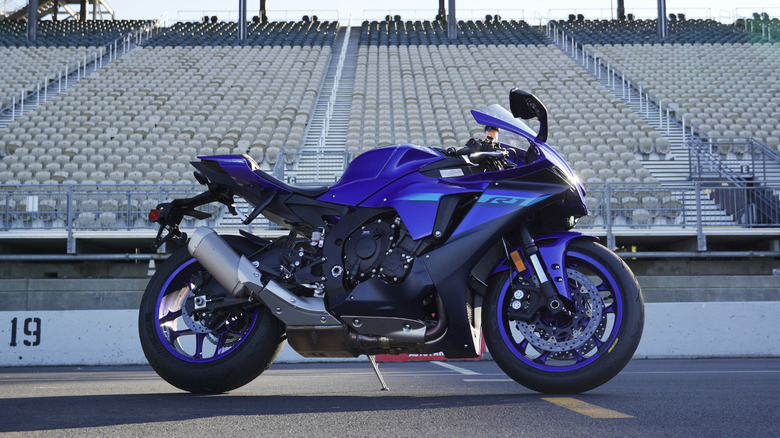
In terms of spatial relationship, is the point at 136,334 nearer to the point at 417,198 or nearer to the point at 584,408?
the point at 417,198

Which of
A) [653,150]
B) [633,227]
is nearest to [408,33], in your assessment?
[653,150]

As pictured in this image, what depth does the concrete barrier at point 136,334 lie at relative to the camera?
9602mm

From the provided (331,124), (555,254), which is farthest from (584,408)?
(331,124)

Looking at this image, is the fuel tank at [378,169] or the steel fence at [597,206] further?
the steel fence at [597,206]

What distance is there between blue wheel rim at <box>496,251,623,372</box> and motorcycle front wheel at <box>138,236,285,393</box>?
1.15 meters

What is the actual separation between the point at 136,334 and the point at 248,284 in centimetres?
642

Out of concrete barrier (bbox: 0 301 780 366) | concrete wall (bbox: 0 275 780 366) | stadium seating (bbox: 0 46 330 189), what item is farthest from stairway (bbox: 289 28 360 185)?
concrete barrier (bbox: 0 301 780 366)

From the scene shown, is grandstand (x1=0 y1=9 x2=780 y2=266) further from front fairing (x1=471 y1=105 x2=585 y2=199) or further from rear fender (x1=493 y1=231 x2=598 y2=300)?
rear fender (x1=493 y1=231 x2=598 y2=300)

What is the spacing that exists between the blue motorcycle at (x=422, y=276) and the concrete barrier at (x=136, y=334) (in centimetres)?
581

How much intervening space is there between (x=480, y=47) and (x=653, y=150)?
1281 centimetres

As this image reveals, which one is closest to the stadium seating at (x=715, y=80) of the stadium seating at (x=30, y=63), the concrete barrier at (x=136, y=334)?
the concrete barrier at (x=136, y=334)

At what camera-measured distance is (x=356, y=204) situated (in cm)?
398

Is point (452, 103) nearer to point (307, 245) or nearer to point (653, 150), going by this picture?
point (653, 150)

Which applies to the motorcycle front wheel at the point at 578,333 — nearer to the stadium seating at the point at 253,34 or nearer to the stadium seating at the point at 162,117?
the stadium seating at the point at 162,117
